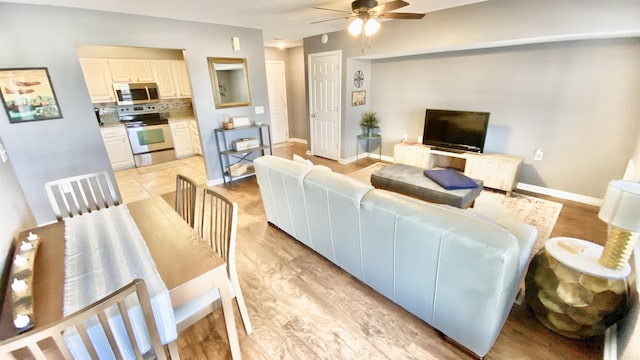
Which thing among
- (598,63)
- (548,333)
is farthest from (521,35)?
(548,333)

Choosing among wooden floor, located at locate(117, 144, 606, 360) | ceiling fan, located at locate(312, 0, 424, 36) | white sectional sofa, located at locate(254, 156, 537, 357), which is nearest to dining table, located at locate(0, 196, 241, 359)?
wooden floor, located at locate(117, 144, 606, 360)

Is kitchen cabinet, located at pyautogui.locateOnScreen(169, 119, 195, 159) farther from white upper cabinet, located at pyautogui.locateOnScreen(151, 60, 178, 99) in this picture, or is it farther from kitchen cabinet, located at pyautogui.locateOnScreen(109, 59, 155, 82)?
kitchen cabinet, located at pyautogui.locateOnScreen(109, 59, 155, 82)

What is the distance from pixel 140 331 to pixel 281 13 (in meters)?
3.65

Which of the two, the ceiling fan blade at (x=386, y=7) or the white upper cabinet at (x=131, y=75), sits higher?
the ceiling fan blade at (x=386, y=7)

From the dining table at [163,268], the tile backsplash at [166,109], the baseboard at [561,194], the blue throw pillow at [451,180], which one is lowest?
the baseboard at [561,194]

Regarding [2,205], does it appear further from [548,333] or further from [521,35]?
[521,35]

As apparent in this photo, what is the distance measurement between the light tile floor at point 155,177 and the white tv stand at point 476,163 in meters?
3.59

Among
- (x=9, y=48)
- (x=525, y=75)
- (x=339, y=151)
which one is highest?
(x=9, y=48)

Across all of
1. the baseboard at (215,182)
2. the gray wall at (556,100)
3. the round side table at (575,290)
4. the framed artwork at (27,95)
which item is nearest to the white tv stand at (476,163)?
the gray wall at (556,100)

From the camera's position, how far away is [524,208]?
3.23 meters

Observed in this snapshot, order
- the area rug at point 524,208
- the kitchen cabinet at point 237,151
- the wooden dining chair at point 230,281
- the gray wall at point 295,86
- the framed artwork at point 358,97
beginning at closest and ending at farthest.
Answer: the wooden dining chair at point 230,281
the area rug at point 524,208
the kitchen cabinet at point 237,151
the framed artwork at point 358,97
the gray wall at point 295,86

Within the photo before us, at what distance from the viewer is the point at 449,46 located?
352cm

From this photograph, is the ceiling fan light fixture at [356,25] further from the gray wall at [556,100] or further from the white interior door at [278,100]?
the white interior door at [278,100]

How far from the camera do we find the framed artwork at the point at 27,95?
261cm
